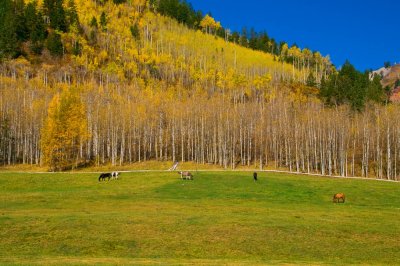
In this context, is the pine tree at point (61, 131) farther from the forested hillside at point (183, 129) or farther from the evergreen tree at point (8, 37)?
the evergreen tree at point (8, 37)

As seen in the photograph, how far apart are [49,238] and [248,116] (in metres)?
96.4

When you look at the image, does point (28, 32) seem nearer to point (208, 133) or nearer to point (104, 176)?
point (208, 133)

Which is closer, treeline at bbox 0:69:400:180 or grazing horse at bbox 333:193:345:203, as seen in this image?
grazing horse at bbox 333:193:345:203

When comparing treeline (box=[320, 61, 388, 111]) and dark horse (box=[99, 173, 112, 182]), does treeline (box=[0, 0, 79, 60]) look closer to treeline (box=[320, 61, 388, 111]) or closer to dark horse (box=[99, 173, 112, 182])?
treeline (box=[320, 61, 388, 111])

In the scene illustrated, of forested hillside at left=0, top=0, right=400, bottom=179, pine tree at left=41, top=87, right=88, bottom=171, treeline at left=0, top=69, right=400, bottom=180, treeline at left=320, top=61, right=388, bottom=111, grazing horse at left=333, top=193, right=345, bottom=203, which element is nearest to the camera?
grazing horse at left=333, top=193, right=345, bottom=203

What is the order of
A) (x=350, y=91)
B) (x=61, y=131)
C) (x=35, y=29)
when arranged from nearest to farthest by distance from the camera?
(x=61, y=131) < (x=350, y=91) < (x=35, y=29)

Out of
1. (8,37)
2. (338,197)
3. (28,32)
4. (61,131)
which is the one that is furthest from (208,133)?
(28,32)

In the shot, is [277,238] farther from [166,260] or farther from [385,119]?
[385,119]

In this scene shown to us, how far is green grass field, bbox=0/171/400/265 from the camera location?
2578 cm

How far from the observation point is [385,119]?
104 metres

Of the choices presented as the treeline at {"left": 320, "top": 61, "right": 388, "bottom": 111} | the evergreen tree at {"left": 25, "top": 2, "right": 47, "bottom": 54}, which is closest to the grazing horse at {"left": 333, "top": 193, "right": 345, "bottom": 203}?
the treeline at {"left": 320, "top": 61, "right": 388, "bottom": 111}

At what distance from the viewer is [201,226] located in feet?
103

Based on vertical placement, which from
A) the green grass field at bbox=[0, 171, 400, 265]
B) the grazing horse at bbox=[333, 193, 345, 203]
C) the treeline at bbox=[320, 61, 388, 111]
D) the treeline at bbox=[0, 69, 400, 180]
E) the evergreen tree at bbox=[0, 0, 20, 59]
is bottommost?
the green grass field at bbox=[0, 171, 400, 265]

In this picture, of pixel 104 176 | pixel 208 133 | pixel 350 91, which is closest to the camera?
pixel 104 176
